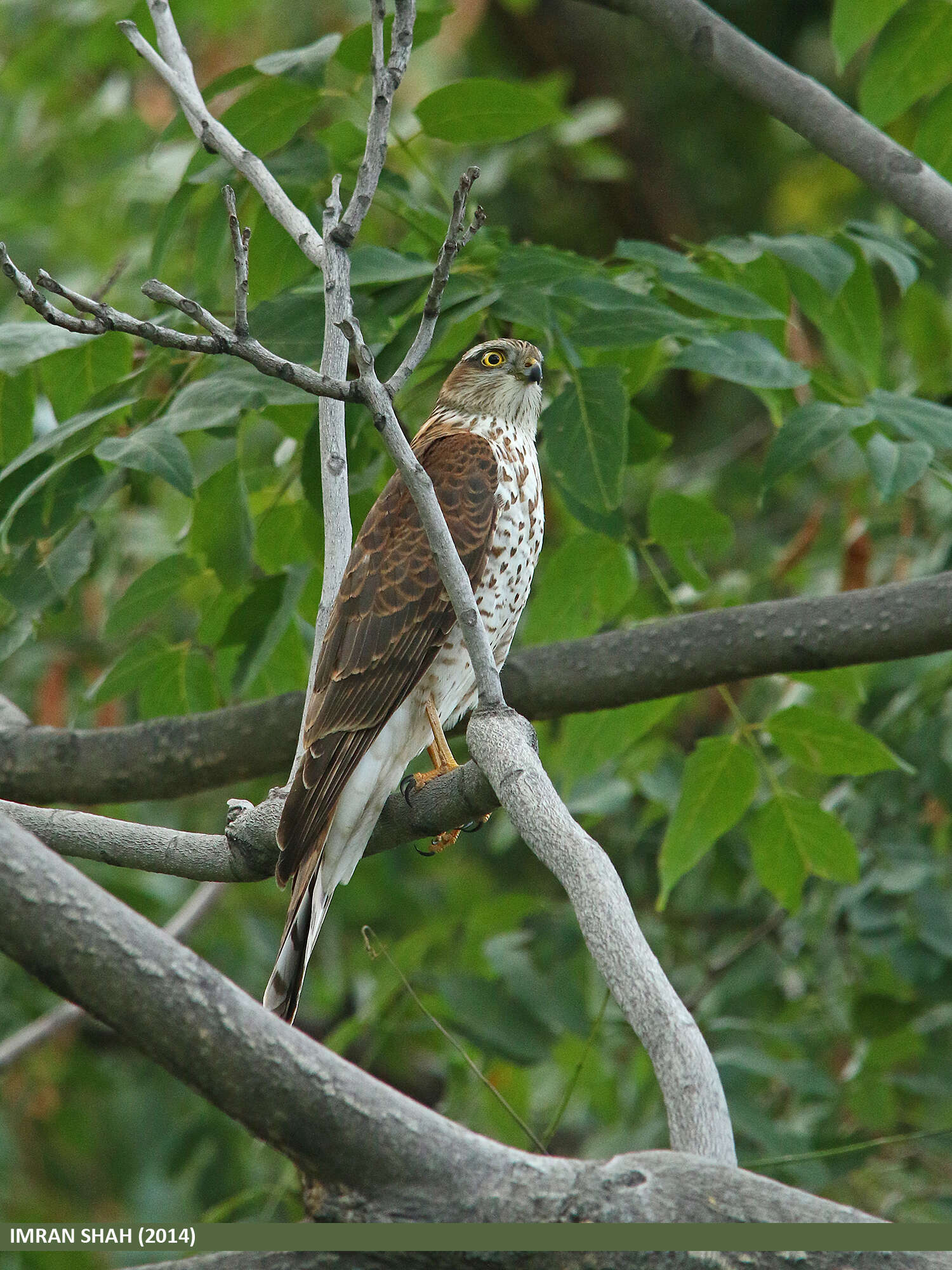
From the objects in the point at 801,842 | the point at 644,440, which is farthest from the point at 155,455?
the point at 801,842

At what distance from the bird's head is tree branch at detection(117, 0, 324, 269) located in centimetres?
97

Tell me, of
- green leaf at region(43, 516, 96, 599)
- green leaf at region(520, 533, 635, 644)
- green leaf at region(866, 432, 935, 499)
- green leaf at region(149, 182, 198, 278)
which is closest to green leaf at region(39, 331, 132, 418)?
green leaf at region(149, 182, 198, 278)

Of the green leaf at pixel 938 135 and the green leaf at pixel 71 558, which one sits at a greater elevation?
the green leaf at pixel 938 135

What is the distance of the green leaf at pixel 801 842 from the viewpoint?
3.62 meters

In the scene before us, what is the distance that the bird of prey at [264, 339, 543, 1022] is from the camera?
10.2ft

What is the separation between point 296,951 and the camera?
10.1 ft

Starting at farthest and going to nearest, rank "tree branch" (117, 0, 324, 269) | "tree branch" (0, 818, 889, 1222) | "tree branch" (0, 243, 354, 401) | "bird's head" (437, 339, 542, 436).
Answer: "bird's head" (437, 339, 542, 436) < "tree branch" (117, 0, 324, 269) < "tree branch" (0, 243, 354, 401) < "tree branch" (0, 818, 889, 1222)

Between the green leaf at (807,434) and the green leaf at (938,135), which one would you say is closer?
the green leaf at (807,434)

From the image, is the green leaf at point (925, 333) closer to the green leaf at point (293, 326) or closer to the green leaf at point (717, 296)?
the green leaf at point (717, 296)

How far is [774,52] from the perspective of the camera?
330 inches

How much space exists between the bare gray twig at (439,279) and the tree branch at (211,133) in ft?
1.65

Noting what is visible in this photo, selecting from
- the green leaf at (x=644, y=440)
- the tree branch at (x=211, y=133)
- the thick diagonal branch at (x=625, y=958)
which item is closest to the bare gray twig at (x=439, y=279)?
the tree branch at (x=211, y=133)

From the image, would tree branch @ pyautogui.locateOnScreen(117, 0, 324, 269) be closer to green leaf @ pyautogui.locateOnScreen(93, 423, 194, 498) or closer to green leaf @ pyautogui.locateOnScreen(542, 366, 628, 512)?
green leaf @ pyautogui.locateOnScreen(93, 423, 194, 498)

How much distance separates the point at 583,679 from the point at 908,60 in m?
1.91
